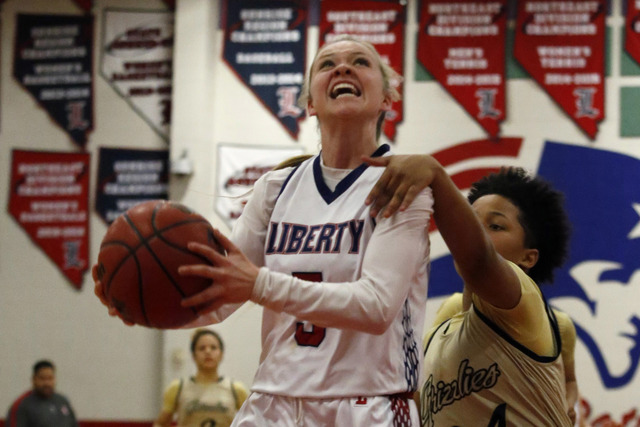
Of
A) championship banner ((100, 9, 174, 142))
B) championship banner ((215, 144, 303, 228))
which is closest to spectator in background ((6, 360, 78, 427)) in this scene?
championship banner ((215, 144, 303, 228))

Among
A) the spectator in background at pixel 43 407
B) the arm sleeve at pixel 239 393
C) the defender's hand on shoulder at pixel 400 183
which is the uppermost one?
the defender's hand on shoulder at pixel 400 183

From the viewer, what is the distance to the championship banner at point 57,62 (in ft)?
28.5

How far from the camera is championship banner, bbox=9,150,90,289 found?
854 cm

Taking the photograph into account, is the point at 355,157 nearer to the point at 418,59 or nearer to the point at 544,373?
the point at 544,373

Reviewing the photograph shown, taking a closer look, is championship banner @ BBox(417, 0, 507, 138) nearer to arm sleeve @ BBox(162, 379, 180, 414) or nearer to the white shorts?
arm sleeve @ BBox(162, 379, 180, 414)

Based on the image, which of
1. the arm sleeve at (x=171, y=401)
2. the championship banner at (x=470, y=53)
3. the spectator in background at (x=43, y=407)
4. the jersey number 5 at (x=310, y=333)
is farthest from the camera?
Answer: the championship banner at (x=470, y=53)

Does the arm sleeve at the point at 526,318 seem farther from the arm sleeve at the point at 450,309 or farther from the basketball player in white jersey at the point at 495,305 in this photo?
the arm sleeve at the point at 450,309

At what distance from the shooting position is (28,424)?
680 cm

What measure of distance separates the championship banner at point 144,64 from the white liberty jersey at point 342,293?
6487 millimetres

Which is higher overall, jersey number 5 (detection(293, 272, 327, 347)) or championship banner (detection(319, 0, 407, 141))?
championship banner (detection(319, 0, 407, 141))

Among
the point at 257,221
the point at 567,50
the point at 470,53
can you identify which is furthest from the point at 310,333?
the point at 567,50

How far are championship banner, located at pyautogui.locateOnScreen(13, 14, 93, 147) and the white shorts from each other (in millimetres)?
7098

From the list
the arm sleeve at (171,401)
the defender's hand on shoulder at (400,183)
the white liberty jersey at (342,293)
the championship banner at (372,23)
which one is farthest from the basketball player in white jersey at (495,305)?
the championship banner at (372,23)

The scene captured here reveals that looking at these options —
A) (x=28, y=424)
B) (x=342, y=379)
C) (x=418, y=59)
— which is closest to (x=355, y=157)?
(x=342, y=379)
